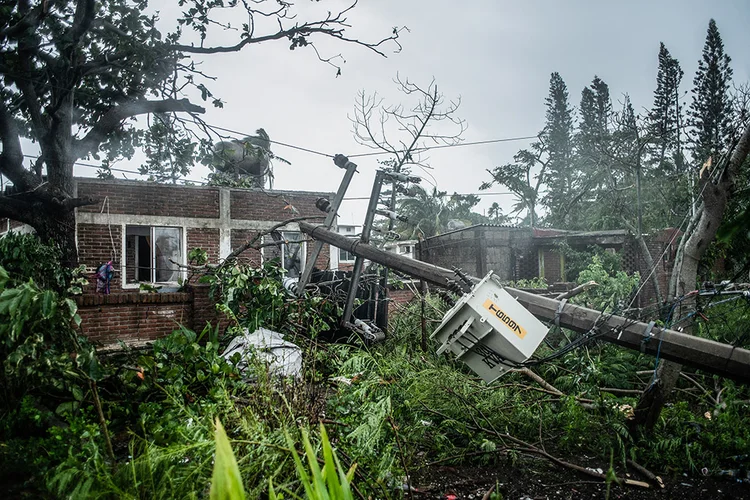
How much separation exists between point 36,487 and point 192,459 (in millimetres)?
951

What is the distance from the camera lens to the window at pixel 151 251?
11.9 meters

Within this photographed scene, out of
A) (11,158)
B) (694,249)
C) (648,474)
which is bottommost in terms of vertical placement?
(648,474)

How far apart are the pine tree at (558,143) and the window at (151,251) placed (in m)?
23.1

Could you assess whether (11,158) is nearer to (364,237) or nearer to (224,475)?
(364,237)

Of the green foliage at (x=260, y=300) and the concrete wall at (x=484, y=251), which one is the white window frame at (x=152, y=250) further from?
the concrete wall at (x=484, y=251)

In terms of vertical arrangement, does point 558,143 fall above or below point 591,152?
above

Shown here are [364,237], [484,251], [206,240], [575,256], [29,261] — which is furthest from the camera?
[575,256]

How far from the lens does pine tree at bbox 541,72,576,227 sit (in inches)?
1261

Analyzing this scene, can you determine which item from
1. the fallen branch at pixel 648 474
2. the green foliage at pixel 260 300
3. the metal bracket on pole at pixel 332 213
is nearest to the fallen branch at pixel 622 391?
the fallen branch at pixel 648 474

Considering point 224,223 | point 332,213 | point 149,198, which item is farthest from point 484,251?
point 149,198

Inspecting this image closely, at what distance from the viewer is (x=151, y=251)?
39.8 feet

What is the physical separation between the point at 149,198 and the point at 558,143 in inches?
1186

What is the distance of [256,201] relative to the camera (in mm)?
13180

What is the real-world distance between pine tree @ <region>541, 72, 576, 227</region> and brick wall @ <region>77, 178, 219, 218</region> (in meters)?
22.4
